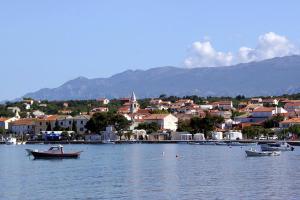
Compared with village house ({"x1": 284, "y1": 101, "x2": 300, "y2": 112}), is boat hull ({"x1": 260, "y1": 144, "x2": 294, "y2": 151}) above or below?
below

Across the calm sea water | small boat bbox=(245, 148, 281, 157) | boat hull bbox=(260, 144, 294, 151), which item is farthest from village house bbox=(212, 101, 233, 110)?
the calm sea water

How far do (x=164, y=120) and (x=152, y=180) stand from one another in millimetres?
85692

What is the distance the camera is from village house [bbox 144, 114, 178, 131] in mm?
128750

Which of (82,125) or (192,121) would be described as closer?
Answer: (192,121)

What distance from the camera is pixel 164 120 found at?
423 ft

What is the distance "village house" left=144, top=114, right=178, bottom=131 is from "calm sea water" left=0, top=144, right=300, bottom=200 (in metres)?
67.6

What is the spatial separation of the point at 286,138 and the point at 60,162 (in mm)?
56636

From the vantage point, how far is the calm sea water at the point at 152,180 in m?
36.4

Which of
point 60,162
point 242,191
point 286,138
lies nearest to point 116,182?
point 242,191

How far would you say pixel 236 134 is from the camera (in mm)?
118312

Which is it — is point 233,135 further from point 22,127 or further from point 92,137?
point 22,127

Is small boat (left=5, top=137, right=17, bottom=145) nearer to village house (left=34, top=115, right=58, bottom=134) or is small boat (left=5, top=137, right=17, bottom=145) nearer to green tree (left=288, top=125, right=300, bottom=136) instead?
village house (left=34, top=115, right=58, bottom=134)

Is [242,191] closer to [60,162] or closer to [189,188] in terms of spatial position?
[189,188]

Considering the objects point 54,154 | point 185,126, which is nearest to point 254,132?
point 185,126
